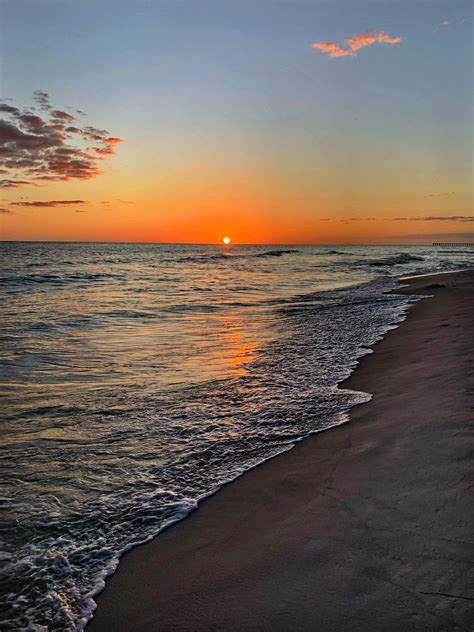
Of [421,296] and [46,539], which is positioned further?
[421,296]

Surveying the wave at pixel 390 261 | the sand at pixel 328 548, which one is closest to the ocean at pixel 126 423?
the sand at pixel 328 548

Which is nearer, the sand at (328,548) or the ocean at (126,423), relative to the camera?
the sand at (328,548)

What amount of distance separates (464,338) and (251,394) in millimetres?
4285

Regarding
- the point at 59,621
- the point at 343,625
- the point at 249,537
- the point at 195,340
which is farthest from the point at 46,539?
the point at 195,340

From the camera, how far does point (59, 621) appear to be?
2.36 meters

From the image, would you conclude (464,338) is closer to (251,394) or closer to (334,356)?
(334,356)

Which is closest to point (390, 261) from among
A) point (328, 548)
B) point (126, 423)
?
point (126, 423)

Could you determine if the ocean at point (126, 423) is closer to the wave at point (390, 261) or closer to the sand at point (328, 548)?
the sand at point (328, 548)

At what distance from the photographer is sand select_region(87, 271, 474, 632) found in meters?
2.24

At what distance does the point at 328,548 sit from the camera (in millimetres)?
2711

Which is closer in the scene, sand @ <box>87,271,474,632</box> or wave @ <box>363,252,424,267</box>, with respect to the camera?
sand @ <box>87,271,474,632</box>

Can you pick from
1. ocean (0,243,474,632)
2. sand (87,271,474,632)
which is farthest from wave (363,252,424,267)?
sand (87,271,474,632)

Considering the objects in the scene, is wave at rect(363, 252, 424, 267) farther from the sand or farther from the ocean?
the sand

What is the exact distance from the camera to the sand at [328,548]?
2.24 meters
